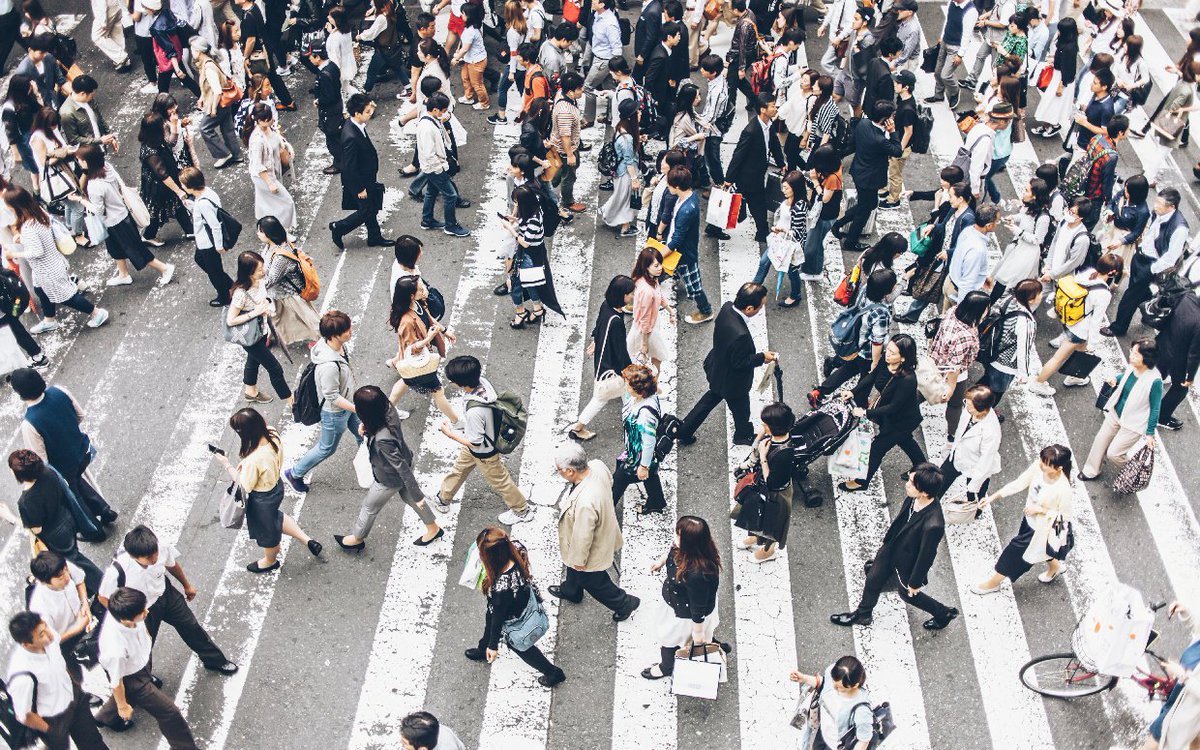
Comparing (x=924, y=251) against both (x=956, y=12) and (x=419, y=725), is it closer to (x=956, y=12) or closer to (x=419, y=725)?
(x=956, y=12)

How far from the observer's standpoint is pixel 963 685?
899 cm

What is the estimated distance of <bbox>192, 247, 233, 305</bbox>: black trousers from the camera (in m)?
11.9

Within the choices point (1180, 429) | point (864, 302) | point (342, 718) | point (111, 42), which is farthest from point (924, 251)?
point (111, 42)

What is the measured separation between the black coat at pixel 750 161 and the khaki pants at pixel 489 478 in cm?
480

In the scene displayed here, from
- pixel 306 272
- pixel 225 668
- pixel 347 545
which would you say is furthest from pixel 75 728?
pixel 306 272

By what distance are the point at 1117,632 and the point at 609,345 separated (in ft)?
16.0

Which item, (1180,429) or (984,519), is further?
(1180,429)

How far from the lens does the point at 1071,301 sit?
10867 mm

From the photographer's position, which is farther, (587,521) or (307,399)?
(307,399)

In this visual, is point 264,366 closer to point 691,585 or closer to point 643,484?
point 643,484

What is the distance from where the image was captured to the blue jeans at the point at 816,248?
41.4ft

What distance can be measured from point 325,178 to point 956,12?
366 inches

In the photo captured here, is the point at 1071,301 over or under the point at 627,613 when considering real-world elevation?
over

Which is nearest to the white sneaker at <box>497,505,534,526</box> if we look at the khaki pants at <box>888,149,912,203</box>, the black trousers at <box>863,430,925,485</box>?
the black trousers at <box>863,430,925,485</box>
